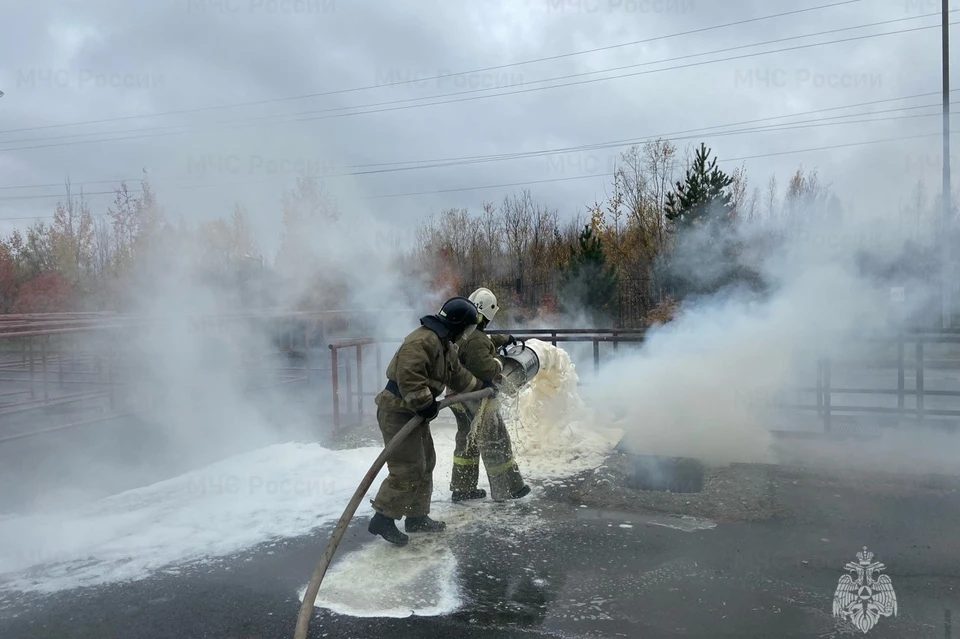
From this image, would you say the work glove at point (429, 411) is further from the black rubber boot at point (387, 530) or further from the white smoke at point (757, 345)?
the white smoke at point (757, 345)

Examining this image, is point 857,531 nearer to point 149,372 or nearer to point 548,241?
point 149,372

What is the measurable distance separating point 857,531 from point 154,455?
6.91 meters

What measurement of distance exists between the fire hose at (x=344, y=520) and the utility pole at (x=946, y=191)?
690 cm

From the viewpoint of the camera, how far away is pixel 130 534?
15.2 feet

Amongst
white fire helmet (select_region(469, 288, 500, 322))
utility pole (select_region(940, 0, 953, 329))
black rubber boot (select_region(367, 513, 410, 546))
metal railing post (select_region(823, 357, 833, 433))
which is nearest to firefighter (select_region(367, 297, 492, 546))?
black rubber boot (select_region(367, 513, 410, 546))

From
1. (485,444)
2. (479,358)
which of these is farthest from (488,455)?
(479,358)

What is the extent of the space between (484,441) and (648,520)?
1.36 m

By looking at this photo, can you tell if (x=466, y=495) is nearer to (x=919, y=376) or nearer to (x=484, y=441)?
(x=484, y=441)

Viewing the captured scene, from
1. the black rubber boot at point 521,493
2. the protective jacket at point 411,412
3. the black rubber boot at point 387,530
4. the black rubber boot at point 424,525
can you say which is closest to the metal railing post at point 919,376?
the black rubber boot at point 521,493

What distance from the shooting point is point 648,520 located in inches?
184

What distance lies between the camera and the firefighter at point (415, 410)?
429cm

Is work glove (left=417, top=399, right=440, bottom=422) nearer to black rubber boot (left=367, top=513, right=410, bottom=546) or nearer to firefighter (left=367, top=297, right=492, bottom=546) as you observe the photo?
firefighter (left=367, top=297, right=492, bottom=546)

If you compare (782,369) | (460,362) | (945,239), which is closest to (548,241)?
(945,239)

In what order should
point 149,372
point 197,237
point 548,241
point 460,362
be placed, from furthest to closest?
point 548,241 → point 197,237 → point 149,372 → point 460,362
